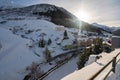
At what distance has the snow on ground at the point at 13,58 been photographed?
4269cm

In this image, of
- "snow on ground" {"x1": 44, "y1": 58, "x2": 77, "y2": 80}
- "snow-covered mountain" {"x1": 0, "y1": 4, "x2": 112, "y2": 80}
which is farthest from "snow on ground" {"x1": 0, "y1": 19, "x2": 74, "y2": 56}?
"snow on ground" {"x1": 44, "y1": 58, "x2": 77, "y2": 80}

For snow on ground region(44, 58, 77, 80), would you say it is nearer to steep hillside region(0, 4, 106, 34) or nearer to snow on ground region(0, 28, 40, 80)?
snow on ground region(0, 28, 40, 80)

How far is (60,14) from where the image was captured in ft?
532

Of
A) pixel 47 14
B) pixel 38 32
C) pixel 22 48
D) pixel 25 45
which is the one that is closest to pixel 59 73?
pixel 22 48

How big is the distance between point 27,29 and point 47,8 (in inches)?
2915

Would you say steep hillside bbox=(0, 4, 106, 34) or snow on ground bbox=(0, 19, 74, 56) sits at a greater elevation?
steep hillside bbox=(0, 4, 106, 34)

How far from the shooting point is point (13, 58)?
49.4 meters

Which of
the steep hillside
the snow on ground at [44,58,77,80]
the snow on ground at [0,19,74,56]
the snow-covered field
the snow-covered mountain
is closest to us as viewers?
the snow on ground at [44,58,77,80]

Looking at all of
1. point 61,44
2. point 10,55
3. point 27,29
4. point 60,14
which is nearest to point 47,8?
point 60,14

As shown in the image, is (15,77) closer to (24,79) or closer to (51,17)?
(24,79)

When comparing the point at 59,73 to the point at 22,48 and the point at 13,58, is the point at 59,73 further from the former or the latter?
the point at 22,48

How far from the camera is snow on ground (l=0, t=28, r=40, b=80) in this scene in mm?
A: 42694

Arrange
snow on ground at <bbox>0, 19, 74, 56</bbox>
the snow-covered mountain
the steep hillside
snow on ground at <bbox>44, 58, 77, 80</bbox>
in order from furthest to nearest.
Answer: the steep hillside
snow on ground at <bbox>0, 19, 74, 56</bbox>
the snow-covered mountain
snow on ground at <bbox>44, 58, 77, 80</bbox>

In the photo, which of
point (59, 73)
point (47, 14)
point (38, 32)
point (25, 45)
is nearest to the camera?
point (59, 73)
